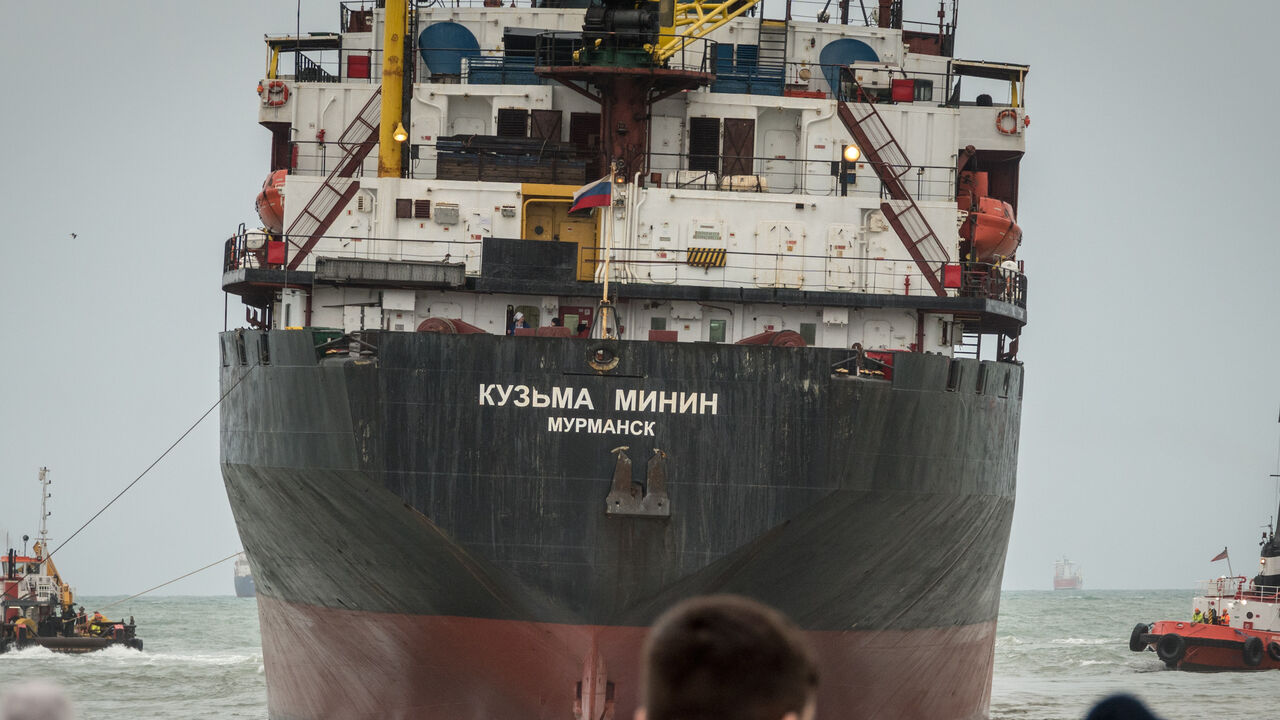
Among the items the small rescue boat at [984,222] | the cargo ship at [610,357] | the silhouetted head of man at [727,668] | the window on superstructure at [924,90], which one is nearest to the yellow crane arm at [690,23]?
the cargo ship at [610,357]

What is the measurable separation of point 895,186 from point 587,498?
23.7 ft

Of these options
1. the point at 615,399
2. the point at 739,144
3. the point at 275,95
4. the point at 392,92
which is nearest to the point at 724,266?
the point at 739,144

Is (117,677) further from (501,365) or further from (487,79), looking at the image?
(501,365)

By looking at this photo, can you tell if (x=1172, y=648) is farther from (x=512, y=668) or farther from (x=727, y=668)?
(x=727, y=668)

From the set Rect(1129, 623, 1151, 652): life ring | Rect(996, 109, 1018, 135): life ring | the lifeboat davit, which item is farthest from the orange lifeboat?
Rect(1129, 623, 1151, 652): life ring

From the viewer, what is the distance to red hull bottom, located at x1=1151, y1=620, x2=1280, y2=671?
4375cm

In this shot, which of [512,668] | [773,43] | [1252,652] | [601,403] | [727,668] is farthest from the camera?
[1252,652]

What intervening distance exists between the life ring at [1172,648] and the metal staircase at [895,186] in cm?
2672

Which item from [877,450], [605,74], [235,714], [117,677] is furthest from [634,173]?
[117,677]

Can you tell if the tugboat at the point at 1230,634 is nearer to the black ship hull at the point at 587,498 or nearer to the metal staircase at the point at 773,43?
the metal staircase at the point at 773,43

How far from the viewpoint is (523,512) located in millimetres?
16531

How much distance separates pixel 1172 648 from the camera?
146 feet

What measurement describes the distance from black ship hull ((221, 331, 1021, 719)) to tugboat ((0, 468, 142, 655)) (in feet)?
92.7

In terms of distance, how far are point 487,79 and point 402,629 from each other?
807cm
